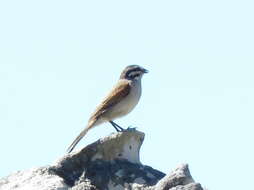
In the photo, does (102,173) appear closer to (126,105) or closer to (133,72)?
(126,105)

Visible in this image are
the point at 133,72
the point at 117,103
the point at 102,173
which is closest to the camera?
the point at 102,173

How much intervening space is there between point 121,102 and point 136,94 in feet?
1.16

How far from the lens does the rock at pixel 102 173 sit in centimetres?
786

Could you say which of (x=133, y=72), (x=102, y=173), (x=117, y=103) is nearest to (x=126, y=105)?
(x=117, y=103)

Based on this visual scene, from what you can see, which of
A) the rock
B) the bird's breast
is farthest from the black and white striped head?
the rock

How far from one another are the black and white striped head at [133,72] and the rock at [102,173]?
5488mm

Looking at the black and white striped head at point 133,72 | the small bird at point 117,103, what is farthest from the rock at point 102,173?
the black and white striped head at point 133,72

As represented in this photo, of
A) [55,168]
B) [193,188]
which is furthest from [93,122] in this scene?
[193,188]

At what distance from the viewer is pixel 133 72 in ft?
47.4

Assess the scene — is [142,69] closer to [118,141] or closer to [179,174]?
[118,141]

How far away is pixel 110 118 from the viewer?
44.8 feet

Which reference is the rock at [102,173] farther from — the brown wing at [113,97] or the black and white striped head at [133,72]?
the black and white striped head at [133,72]

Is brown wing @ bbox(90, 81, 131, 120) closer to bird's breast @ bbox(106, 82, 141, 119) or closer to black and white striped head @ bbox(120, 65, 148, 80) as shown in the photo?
bird's breast @ bbox(106, 82, 141, 119)

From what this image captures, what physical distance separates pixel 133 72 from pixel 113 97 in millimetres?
880
